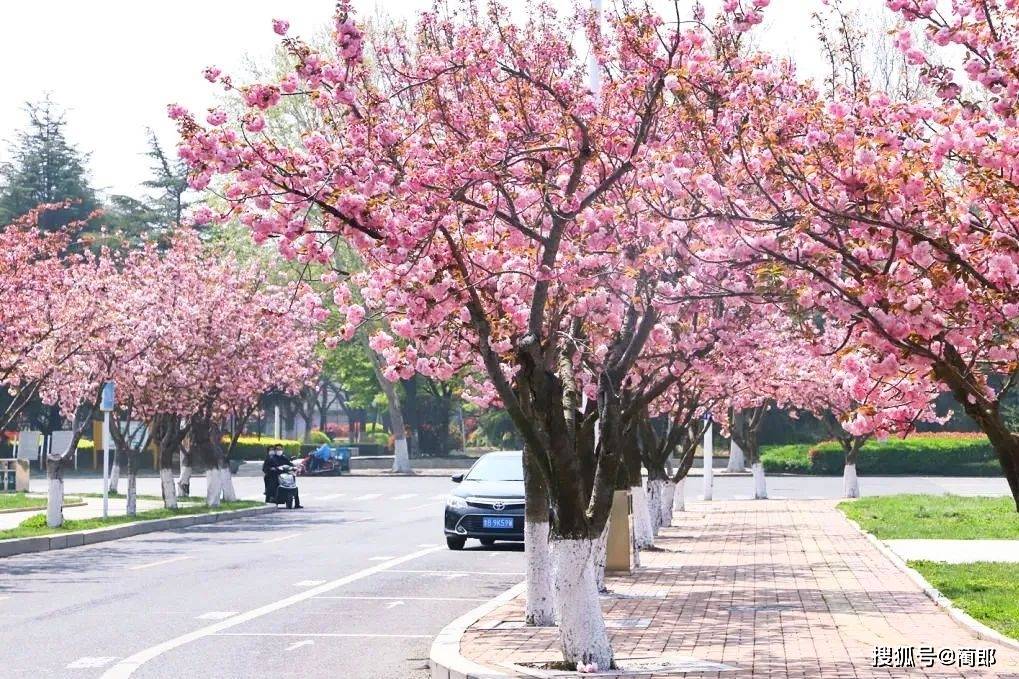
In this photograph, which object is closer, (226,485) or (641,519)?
(641,519)

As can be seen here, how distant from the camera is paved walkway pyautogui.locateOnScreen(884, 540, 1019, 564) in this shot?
2041cm

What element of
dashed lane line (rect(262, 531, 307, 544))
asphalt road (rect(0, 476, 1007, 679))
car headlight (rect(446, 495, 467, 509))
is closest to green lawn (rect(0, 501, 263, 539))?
asphalt road (rect(0, 476, 1007, 679))

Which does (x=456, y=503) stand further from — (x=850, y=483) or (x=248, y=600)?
(x=850, y=483)

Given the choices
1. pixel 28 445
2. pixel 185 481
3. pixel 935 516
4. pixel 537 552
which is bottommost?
pixel 935 516

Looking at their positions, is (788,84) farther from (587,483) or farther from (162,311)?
(162,311)

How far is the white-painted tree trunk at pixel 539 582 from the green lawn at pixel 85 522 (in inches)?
526

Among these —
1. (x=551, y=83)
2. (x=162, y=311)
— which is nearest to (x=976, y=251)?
(x=551, y=83)

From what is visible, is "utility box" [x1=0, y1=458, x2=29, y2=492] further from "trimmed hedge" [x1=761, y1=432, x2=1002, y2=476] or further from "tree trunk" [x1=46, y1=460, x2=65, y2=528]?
"trimmed hedge" [x1=761, y1=432, x2=1002, y2=476]

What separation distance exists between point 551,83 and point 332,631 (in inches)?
213

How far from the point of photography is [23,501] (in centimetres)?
3778

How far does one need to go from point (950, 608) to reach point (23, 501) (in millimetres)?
28874

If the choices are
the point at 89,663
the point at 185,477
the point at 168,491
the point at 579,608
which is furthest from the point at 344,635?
the point at 185,477

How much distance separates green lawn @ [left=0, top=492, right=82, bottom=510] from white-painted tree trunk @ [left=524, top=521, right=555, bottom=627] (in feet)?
77.9

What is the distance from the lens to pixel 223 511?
109 ft
